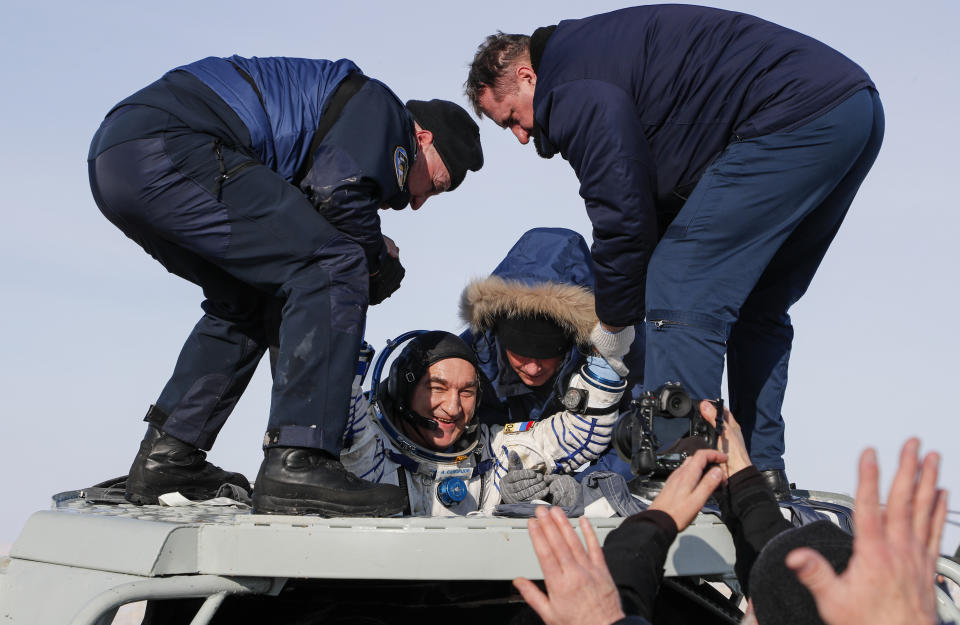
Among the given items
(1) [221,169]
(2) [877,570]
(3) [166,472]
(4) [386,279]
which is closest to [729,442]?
(2) [877,570]

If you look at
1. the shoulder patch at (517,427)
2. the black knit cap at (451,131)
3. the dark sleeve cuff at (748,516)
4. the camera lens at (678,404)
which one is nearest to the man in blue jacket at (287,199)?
the black knit cap at (451,131)

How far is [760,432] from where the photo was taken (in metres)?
3.64

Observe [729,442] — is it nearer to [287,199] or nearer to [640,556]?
[640,556]

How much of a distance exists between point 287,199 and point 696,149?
4.02 feet

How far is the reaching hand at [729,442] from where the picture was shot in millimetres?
2555

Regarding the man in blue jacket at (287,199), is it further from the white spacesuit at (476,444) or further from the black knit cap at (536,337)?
the black knit cap at (536,337)

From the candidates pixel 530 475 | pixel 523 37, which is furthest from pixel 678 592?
pixel 523 37

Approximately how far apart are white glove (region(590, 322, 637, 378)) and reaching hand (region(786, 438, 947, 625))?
2373mm

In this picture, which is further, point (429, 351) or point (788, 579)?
point (429, 351)

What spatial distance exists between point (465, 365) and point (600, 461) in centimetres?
80

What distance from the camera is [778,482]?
138 inches

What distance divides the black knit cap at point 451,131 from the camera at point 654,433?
1291 millimetres

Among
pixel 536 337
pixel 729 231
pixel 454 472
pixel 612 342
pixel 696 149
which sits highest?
pixel 696 149

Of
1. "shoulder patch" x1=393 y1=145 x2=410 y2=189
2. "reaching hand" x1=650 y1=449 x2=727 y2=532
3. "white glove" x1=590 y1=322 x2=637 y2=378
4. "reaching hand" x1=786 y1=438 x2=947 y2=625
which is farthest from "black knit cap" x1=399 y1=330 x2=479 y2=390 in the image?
"reaching hand" x1=786 y1=438 x2=947 y2=625
